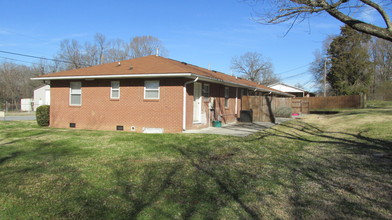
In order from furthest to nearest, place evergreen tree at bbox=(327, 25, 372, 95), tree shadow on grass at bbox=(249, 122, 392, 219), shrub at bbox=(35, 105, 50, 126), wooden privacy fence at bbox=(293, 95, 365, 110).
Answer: evergreen tree at bbox=(327, 25, 372, 95)
wooden privacy fence at bbox=(293, 95, 365, 110)
shrub at bbox=(35, 105, 50, 126)
tree shadow on grass at bbox=(249, 122, 392, 219)

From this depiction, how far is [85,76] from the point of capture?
14.2 meters

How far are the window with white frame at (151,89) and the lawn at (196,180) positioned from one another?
162 inches

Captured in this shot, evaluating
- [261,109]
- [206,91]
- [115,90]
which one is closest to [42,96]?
[115,90]

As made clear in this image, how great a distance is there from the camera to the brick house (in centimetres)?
1267

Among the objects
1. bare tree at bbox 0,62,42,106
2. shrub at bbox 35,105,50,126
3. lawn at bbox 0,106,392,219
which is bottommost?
lawn at bbox 0,106,392,219

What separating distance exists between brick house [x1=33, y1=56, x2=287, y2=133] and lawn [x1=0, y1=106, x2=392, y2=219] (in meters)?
3.61

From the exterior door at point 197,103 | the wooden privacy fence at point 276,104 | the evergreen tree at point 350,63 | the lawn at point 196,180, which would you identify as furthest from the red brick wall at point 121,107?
the evergreen tree at point 350,63

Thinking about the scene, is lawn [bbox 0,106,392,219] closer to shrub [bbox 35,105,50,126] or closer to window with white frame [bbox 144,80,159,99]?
window with white frame [bbox 144,80,159,99]

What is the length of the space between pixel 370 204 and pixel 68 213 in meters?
4.51

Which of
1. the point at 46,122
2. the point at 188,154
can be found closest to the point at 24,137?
the point at 46,122

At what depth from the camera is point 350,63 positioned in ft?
132

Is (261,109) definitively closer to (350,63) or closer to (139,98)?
(139,98)

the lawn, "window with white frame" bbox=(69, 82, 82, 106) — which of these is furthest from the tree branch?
"window with white frame" bbox=(69, 82, 82, 106)

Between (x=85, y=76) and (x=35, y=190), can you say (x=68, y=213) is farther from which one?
(x=85, y=76)
